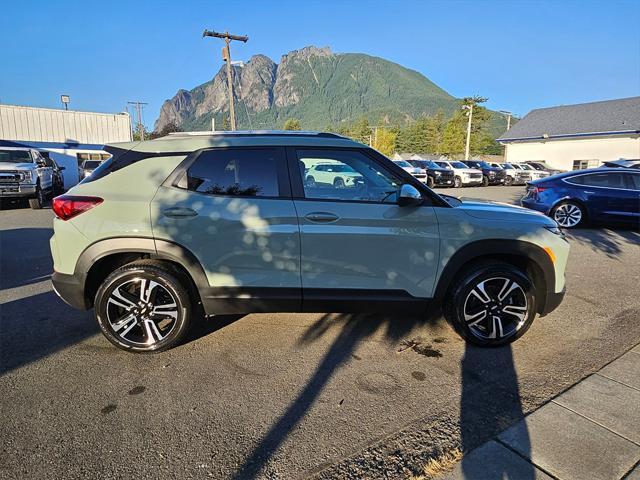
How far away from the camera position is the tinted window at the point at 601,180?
943cm

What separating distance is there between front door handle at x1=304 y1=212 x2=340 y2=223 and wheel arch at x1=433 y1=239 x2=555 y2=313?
1.05m

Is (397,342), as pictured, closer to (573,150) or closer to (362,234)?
(362,234)

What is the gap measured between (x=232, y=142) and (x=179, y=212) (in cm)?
74

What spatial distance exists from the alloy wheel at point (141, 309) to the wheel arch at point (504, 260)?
90.4 inches

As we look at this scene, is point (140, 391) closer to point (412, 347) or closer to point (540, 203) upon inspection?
point (412, 347)

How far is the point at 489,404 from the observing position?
8.96 feet

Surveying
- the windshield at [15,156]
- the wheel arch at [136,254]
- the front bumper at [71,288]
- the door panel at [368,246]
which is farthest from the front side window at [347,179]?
the windshield at [15,156]

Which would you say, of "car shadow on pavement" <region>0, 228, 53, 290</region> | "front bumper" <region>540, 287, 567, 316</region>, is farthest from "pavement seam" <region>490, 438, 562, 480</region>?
"car shadow on pavement" <region>0, 228, 53, 290</region>

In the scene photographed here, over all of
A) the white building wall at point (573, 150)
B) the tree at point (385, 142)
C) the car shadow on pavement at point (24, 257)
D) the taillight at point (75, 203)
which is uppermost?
the tree at point (385, 142)

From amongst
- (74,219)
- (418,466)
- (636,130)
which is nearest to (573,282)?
(418,466)

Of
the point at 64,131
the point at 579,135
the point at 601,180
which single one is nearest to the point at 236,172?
the point at 601,180

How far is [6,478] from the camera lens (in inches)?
81.4

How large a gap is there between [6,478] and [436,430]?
239 cm

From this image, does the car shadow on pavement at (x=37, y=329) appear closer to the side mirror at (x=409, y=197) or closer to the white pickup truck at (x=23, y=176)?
the side mirror at (x=409, y=197)
